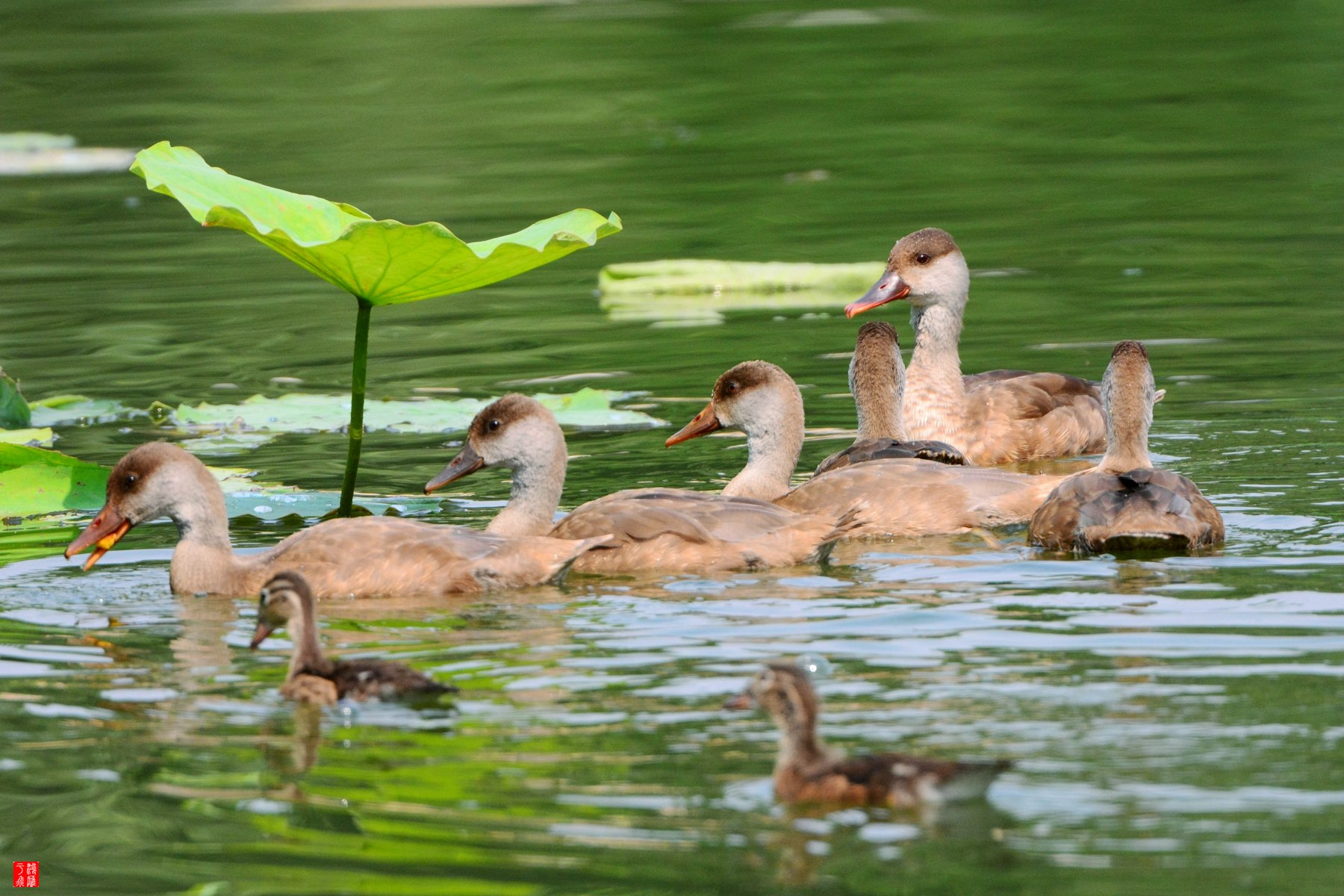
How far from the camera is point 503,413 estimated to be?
8.80m

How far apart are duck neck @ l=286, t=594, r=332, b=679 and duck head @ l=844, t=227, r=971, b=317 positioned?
5769 millimetres

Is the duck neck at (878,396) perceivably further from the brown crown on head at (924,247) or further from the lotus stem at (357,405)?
the lotus stem at (357,405)

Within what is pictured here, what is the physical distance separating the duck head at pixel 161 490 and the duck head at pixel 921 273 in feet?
15.1

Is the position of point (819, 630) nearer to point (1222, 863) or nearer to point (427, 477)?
point (1222, 863)

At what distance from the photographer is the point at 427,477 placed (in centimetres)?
1060

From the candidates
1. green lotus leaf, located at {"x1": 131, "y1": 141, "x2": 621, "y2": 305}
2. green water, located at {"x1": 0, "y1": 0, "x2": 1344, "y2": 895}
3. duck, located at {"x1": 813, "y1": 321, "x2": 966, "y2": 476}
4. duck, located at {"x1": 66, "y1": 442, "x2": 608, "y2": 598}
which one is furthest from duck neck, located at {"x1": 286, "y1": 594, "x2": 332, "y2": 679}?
duck, located at {"x1": 813, "y1": 321, "x2": 966, "y2": 476}

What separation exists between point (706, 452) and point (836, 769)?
237 inches

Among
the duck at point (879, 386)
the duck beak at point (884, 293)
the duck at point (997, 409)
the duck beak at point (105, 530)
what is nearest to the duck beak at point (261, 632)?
the duck beak at point (105, 530)

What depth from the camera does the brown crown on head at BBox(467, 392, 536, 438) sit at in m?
8.77

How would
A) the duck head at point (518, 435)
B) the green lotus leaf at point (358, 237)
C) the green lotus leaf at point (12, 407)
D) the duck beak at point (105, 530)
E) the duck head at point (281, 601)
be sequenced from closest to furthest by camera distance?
the duck head at point (281, 601), the green lotus leaf at point (358, 237), the duck beak at point (105, 530), the duck head at point (518, 435), the green lotus leaf at point (12, 407)

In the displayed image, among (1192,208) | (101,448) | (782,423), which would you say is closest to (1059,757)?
(782,423)

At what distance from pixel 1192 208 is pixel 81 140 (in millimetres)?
12106

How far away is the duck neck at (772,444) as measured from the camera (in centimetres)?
957

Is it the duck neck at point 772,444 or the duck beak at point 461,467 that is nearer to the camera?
the duck beak at point 461,467
